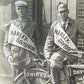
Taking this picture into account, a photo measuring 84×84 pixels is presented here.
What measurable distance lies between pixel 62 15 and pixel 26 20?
59 centimetres

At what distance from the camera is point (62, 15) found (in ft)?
23.1

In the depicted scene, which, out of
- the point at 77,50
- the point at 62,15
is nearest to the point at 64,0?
the point at 62,15

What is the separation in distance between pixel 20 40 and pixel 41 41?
30 cm

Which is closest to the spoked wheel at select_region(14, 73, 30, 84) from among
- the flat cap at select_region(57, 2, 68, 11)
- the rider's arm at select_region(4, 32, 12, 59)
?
the rider's arm at select_region(4, 32, 12, 59)

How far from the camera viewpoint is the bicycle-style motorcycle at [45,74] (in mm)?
7078

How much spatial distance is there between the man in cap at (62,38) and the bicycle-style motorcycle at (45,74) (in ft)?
0.30

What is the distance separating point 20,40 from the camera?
24.3 ft

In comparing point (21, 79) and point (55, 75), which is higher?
point (55, 75)

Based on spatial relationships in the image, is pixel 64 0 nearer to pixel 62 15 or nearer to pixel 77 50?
pixel 62 15

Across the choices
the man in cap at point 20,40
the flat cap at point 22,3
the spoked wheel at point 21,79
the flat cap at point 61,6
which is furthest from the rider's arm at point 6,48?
the flat cap at point 61,6

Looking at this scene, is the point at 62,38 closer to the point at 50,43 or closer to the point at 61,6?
the point at 50,43

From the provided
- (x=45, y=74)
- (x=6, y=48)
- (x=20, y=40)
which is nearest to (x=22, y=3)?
(x=20, y=40)

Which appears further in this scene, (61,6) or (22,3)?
(22,3)

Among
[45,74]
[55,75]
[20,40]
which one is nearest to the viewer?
[55,75]
